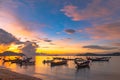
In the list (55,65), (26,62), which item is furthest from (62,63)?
(26,62)

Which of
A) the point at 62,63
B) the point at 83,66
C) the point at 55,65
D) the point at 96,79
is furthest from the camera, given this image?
the point at 62,63

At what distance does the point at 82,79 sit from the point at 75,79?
7.28 feet

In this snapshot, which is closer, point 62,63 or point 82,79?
point 82,79

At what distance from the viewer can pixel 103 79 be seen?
5378 centimetres

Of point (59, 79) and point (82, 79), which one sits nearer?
point (59, 79)

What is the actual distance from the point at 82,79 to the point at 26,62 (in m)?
61.1

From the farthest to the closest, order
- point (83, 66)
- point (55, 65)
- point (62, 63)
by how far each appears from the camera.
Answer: point (62, 63) < point (55, 65) < point (83, 66)

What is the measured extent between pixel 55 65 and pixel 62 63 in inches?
346

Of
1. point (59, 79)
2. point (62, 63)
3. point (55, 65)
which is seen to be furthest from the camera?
point (62, 63)

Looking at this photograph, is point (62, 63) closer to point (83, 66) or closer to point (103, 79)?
point (83, 66)

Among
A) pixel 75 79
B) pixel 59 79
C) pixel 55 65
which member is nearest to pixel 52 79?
pixel 59 79

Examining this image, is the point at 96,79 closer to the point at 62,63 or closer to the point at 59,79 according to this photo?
the point at 59,79

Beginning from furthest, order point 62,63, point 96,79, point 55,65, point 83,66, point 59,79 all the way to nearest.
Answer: point 62,63 < point 55,65 < point 83,66 < point 96,79 < point 59,79

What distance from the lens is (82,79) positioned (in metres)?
56.8
